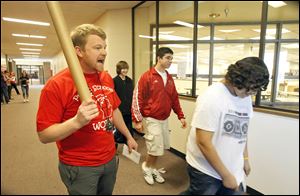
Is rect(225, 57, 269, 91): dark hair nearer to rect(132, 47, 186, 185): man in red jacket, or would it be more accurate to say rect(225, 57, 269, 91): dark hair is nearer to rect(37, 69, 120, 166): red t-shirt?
rect(37, 69, 120, 166): red t-shirt

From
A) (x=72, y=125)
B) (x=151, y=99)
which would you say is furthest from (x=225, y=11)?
(x=72, y=125)

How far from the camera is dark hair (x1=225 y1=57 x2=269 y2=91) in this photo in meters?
0.58

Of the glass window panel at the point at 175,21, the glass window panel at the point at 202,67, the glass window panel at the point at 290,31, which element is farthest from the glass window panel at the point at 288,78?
the glass window panel at the point at 175,21

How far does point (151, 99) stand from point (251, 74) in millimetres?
953

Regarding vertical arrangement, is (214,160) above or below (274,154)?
above

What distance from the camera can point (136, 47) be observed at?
2.76 meters

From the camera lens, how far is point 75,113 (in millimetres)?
561

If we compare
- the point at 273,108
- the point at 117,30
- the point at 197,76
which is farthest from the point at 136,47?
the point at 273,108

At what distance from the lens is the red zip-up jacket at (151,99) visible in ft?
4.85

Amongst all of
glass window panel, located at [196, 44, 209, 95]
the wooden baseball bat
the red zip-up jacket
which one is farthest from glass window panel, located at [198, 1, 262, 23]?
the wooden baseball bat

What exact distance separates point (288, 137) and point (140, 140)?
1503 mm

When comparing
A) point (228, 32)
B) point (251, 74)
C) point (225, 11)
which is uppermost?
point (225, 11)

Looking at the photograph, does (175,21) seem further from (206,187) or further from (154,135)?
(206,187)

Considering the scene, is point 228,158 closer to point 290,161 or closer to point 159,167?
point 290,161
